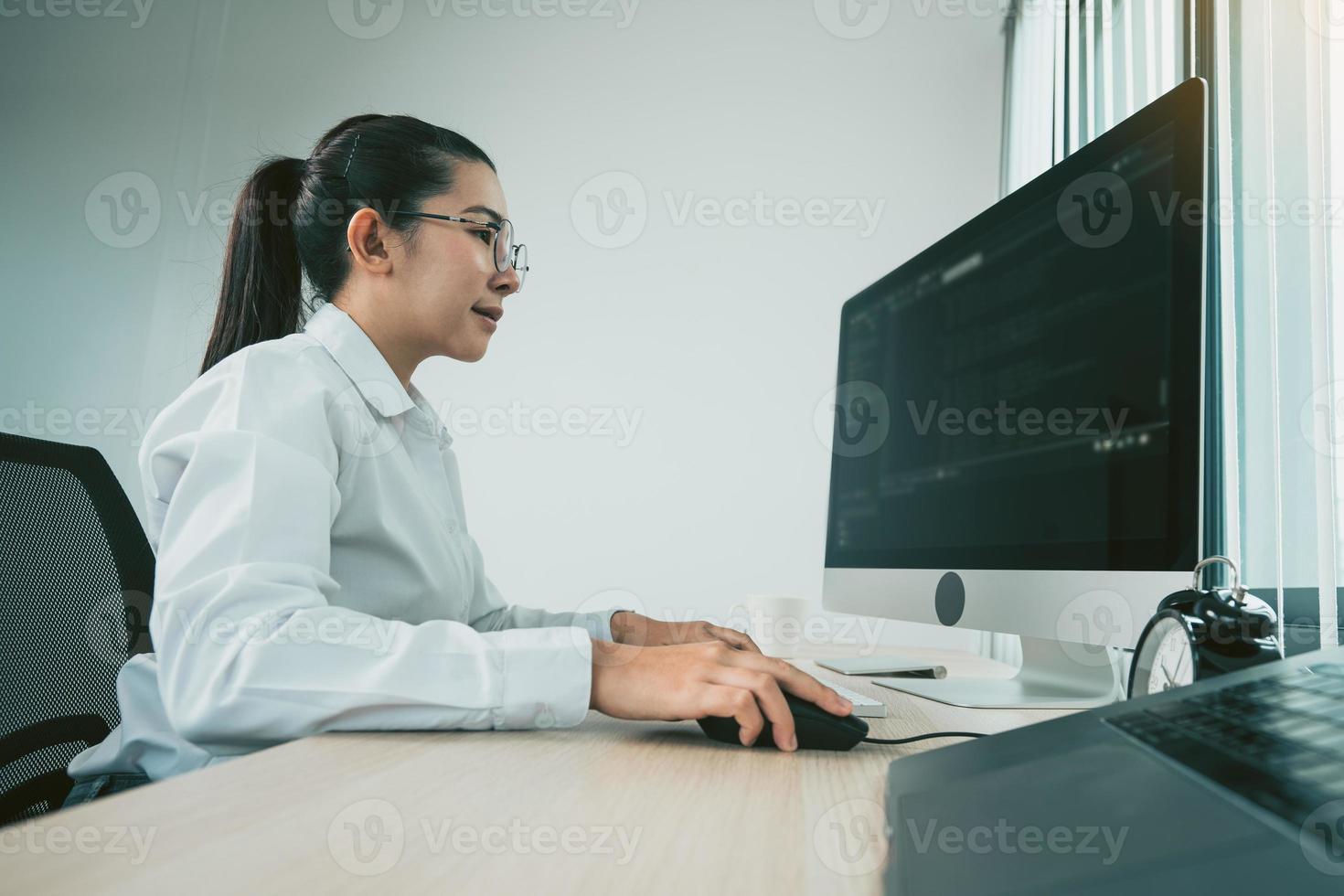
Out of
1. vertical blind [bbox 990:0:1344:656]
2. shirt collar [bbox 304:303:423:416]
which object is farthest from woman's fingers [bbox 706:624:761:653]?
vertical blind [bbox 990:0:1344:656]

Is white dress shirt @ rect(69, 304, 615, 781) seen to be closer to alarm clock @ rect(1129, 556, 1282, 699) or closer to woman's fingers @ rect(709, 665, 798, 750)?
woman's fingers @ rect(709, 665, 798, 750)

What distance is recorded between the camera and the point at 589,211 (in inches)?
103

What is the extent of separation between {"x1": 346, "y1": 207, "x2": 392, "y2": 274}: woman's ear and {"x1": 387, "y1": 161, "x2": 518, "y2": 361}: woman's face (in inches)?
0.4

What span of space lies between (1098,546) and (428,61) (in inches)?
102

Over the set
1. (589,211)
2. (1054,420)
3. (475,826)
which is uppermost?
(589,211)

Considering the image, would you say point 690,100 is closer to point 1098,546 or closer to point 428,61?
point 428,61

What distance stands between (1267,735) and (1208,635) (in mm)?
271

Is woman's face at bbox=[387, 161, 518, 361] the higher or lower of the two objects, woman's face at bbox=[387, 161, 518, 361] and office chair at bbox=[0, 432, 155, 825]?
the higher

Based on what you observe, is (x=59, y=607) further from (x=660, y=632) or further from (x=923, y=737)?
(x=923, y=737)

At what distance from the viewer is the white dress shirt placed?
623 mm

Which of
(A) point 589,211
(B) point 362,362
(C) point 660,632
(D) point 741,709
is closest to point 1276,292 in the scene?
(C) point 660,632

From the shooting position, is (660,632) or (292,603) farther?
(660,632)

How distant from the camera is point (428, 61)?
8.95ft

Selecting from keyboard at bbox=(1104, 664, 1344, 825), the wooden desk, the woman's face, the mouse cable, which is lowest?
the wooden desk
